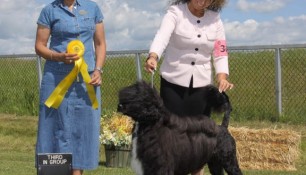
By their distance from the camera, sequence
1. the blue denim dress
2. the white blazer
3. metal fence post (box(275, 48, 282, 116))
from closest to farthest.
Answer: the white blazer → the blue denim dress → metal fence post (box(275, 48, 282, 116))

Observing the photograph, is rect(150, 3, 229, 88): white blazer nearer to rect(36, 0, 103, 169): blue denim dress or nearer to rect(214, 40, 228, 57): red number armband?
rect(214, 40, 228, 57): red number armband

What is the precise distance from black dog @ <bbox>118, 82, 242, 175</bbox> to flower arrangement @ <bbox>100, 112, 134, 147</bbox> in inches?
124

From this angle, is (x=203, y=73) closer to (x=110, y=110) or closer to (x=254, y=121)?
(x=254, y=121)

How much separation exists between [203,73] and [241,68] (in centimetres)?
530

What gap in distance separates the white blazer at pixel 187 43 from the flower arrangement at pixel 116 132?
2968 millimetres

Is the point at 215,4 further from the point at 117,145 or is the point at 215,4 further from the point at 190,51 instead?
the point at 117,145

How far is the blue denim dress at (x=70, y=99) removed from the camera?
185 inches

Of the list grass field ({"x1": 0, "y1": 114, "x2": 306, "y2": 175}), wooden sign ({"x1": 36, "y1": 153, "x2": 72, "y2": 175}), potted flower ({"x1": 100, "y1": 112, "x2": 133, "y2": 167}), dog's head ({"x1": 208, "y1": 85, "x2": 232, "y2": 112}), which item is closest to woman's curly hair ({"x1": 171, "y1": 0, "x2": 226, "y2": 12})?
dog's head ({"x1": 208, "y1": 85, "x2": 232, "y2": 112})

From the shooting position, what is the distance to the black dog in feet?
12.8

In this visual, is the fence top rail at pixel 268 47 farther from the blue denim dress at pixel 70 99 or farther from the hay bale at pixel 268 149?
the blue denim dress at pixel 70 99

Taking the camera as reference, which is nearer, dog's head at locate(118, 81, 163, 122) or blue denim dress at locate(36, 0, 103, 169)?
dog's head at locate(118, 81, 163, 122)

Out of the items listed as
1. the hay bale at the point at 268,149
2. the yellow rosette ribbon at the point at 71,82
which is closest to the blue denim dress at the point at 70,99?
the yellow rosette ribbon at the point at 71,82

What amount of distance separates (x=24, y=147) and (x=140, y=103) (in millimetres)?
6735

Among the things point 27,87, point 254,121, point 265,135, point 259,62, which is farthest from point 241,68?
point 27,87
